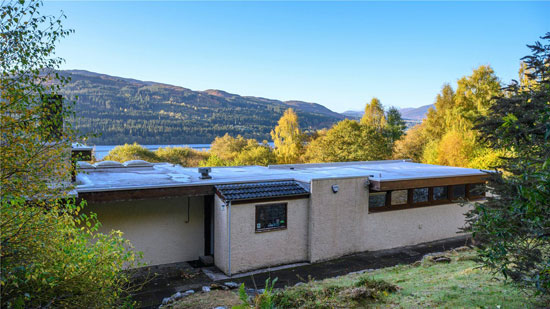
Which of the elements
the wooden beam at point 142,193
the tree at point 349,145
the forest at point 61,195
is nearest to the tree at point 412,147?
the tree at point 349,145

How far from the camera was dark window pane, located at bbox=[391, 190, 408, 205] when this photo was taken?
13.0 m

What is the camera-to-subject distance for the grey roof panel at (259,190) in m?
10.1

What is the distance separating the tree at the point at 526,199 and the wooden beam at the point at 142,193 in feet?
24.3

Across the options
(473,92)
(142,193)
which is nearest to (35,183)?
(142,193)

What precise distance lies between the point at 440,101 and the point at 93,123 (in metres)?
43.7

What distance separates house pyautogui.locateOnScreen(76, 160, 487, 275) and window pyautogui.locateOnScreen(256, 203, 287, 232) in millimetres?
30

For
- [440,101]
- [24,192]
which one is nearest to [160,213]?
[24,192]

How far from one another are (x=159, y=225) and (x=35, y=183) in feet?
22.7

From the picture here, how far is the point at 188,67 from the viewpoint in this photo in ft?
187

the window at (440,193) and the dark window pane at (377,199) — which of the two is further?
the window at (440,193)

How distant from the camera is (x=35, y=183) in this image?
398 centimetres

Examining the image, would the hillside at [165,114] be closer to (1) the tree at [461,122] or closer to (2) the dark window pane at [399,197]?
(1) the tree at [461,122]

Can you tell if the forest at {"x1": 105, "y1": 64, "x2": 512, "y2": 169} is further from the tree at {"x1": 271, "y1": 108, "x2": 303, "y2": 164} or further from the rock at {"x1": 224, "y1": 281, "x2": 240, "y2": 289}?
the rock at {"x1": 224, "y1": 281, "x2": 240, "y2": 289}

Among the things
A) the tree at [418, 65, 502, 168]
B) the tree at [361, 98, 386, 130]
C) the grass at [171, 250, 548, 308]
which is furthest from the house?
the tree at [361, 98, 386, 130]
